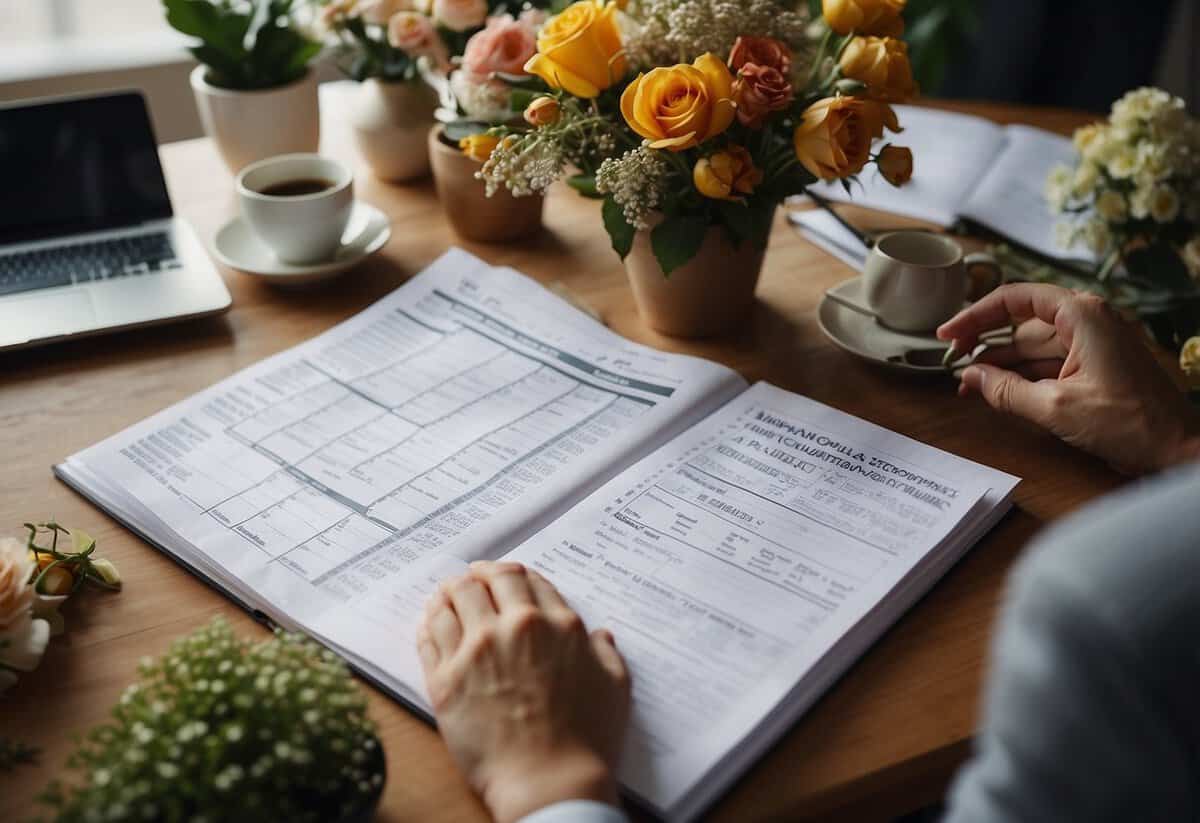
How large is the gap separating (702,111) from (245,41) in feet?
2.54

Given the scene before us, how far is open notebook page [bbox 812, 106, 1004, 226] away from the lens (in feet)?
4.64

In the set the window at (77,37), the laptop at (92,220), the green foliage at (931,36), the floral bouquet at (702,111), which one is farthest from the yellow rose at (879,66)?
the window at (77,37)

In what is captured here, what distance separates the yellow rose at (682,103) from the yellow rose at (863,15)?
13 centimetres

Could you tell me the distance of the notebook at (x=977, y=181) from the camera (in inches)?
54.6

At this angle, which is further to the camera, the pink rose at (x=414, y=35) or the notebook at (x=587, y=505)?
the pink rose at (x=414, y=35)

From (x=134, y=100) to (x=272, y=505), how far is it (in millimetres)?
620

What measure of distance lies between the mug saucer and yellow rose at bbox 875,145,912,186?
0.17 m

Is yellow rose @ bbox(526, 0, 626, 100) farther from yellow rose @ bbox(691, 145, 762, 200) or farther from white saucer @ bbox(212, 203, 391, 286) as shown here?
white saucer @ bbox(212, 203, 391, 286)

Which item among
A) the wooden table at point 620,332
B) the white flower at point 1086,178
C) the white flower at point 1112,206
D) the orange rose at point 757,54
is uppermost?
the orange rose at point 757,54

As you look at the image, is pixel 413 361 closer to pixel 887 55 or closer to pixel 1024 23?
pixel 887 55

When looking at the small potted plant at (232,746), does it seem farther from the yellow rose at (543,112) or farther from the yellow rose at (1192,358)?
the yellow rose at (1192,358)

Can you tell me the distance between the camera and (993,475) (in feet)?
2.96

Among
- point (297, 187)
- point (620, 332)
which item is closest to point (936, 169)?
point (620, 332)

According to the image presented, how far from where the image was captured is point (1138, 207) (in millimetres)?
1236
